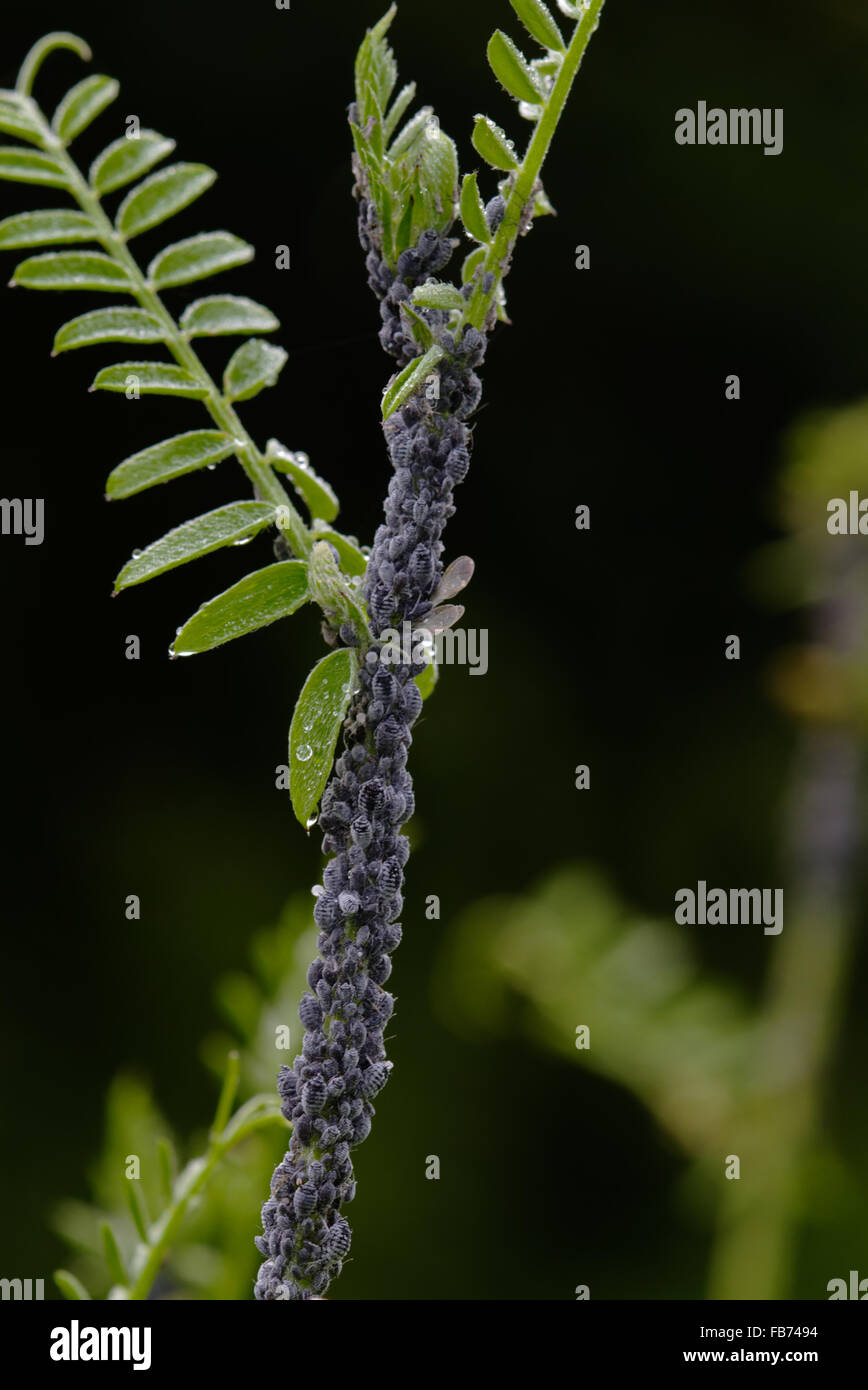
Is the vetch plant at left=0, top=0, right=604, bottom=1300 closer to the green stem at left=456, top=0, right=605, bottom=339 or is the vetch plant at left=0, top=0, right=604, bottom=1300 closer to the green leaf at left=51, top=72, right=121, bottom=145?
the green stem at left=456, top=0, right=605, bottom=339

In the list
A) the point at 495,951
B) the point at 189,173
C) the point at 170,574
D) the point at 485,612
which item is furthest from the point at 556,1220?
the point at 189,173

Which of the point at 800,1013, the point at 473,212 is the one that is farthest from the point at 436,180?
the point at 800,1013

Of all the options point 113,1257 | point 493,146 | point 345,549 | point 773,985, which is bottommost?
point 113,1257

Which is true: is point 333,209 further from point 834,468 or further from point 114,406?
point 834,468

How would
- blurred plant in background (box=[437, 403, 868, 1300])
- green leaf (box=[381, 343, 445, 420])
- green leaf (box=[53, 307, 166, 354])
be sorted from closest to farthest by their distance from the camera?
green leaf (box=[381, 343, 445, 420]) < green leaf (box=[53, 307, 166, 354]) < blurred plant in background (box=[437, 403, 868, 1300])

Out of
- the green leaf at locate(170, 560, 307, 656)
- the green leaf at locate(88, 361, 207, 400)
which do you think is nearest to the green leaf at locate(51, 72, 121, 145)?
the green leaf at locate(88, 361, 207, 400)

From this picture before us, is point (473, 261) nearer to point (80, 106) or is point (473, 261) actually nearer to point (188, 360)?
point (188, 360)

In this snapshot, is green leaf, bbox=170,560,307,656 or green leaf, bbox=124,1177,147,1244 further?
green leaf, bbox=124,1177,147,1244
